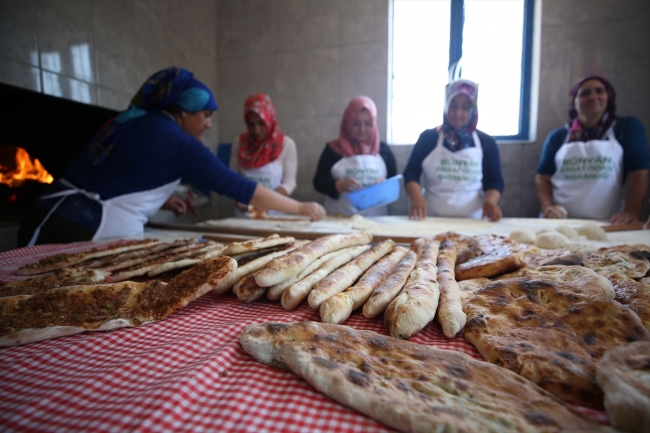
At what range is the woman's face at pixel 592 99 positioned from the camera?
12.0 ft

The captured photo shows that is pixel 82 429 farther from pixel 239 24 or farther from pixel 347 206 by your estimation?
pixel 239 24

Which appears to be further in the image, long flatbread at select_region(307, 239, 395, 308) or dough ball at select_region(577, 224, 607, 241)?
dough ball at select_region(577, 224, 607, 241)

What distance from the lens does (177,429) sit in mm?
609

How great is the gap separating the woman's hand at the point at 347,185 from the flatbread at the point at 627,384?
3.36 metres

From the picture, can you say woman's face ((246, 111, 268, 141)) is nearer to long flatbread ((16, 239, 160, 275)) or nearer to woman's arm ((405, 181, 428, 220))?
woman's arm ((405, 181, 428, 220))

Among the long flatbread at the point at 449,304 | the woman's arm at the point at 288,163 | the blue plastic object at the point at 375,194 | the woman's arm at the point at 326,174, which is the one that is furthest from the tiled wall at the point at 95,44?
the long flatbread at the point at 449,304

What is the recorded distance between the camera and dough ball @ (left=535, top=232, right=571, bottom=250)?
6.48 feet

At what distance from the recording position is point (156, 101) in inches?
104

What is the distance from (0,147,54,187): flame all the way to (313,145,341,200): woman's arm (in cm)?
313

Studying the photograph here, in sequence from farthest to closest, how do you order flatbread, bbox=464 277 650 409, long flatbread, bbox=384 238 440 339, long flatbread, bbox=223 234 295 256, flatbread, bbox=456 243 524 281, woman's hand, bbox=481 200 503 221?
woman's hand, bbox=481 200 503 221 → long flatbread, bbox=223 234 295 256 → flatbread, bbox=456 243 524 281 → long flatbread, bbox=384 238 440 339 → flatbread, bbox=464 277 650 409

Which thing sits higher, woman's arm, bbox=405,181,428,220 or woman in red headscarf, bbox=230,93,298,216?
woman in red headscarf, bbox=230,93,298,216

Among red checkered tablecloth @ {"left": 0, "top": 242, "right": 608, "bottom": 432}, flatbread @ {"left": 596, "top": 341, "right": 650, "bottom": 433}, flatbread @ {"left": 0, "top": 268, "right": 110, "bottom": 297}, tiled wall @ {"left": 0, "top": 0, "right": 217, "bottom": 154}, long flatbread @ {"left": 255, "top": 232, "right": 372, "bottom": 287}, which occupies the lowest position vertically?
red checkered tablecloth @ {"left": 0, "top": 242, "right": 608, "bottom": 432}

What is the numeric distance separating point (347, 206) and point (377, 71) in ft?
8.31

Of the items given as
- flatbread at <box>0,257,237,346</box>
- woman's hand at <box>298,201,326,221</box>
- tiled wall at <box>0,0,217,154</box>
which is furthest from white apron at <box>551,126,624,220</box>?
tiled wall at <box>0,0,217,154</box>
